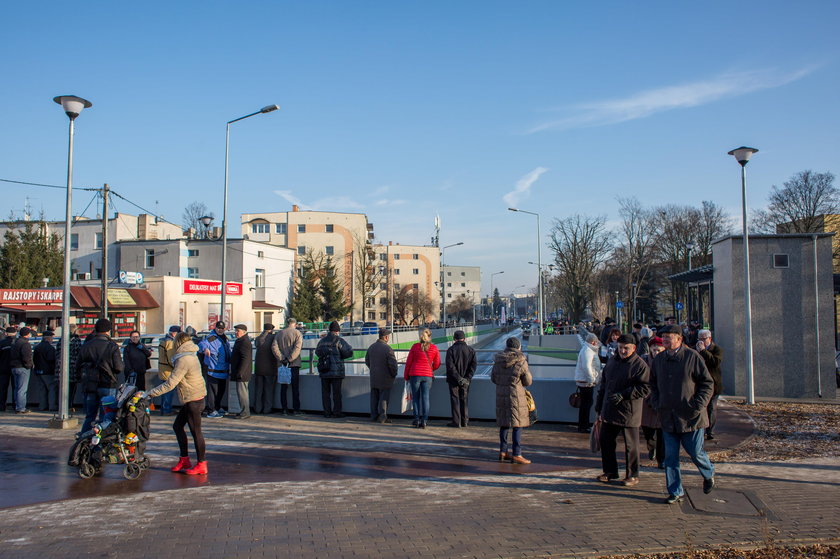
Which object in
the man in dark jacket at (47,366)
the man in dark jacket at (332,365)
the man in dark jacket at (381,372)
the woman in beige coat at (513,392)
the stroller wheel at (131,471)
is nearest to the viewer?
the stroller wheel at (131,471)

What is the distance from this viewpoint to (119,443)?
7.96 meters

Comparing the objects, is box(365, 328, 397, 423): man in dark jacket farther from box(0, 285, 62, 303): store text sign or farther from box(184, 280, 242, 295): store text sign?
box(184, 280, 242, 295): store text sign

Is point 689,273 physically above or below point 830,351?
above

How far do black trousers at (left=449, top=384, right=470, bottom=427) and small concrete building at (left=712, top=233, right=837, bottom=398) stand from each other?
848cm

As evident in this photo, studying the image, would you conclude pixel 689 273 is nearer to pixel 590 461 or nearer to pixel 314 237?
pixel 590 461

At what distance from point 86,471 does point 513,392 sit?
5561 millimetres

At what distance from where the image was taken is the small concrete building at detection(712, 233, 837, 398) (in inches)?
622

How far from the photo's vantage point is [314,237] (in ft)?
284

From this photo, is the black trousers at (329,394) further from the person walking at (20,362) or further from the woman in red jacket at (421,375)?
the person walking at (20,362)

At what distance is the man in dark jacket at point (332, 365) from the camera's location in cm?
1251

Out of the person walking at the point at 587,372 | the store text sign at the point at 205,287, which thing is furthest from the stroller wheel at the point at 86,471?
the store text sign at the point at 205,287

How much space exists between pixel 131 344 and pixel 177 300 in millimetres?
35723

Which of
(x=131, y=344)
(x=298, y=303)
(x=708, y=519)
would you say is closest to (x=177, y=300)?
(x=298, y=303)

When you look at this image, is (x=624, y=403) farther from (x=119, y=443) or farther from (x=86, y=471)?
(x=86, y=471)
